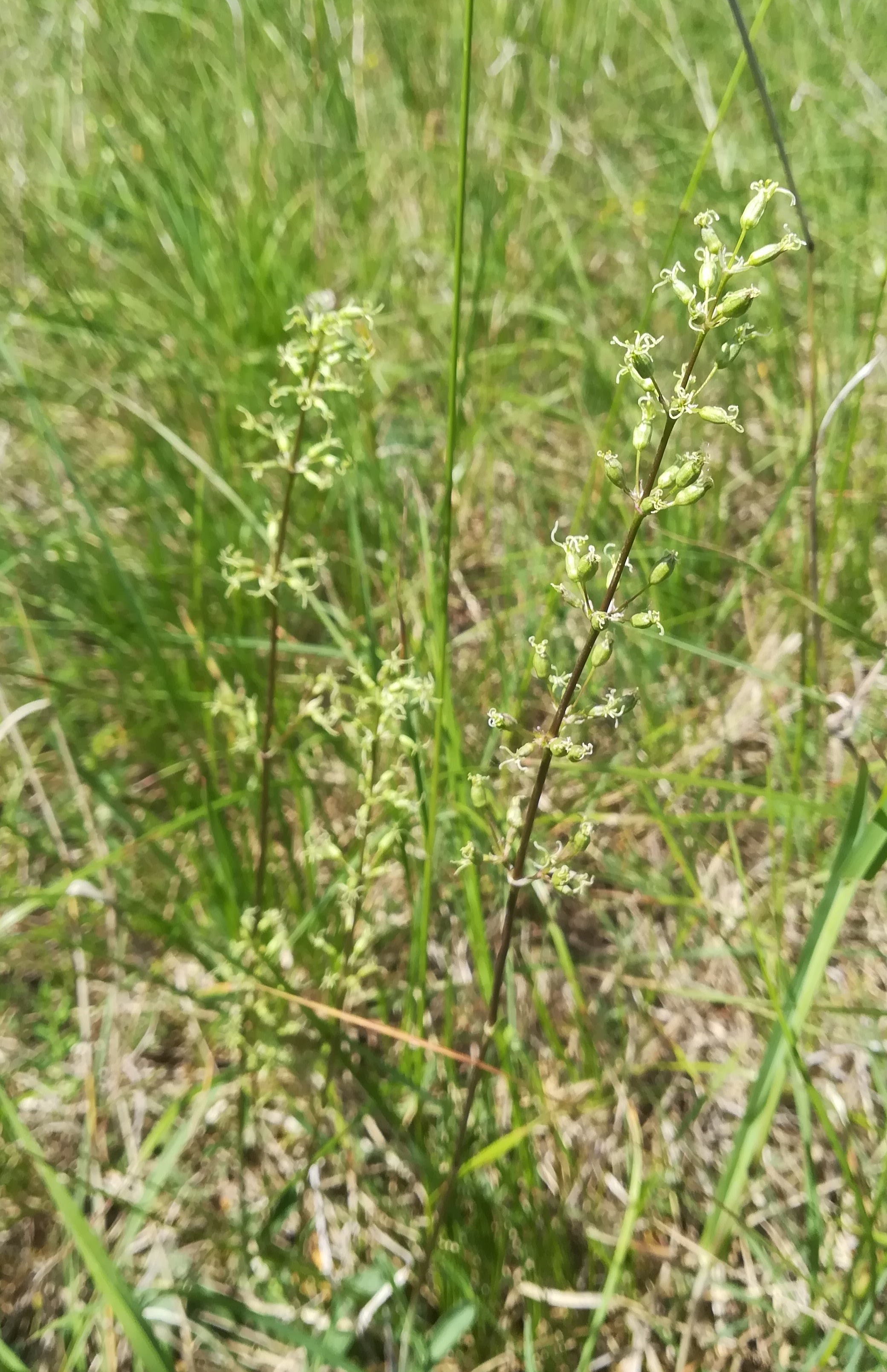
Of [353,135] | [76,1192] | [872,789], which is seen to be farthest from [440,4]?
[76,1192]

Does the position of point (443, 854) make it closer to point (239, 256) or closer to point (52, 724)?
point (52, 724)

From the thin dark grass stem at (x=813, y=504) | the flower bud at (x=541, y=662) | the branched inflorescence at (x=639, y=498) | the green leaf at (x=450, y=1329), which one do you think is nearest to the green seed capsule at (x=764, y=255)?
the branched inflorescence at (x=639, y=498)

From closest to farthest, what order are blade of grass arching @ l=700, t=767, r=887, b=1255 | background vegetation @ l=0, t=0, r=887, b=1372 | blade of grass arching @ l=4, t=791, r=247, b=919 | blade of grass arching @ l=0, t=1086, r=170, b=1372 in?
blade of grass arching @ l=0, t=1086, r=170, b=1372 < blade of grass arching @ l=700, t=767, r=887, b=1255 < background vegetation @ l=0, t=0, r=887, b=1372 < blade of grass arching @ l=4, t=791, r=247, b=919

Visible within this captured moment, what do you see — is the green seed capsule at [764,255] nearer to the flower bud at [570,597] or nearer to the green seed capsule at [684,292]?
the green seed capsule at [684,292]

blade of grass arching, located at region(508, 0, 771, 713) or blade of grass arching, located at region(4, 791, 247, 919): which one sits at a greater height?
blade of grass arching, located at region(508, 0, 771, 713)

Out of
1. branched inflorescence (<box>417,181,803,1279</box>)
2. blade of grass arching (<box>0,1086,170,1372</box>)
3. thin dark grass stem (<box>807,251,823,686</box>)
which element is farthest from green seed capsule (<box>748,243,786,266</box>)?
blade of grass arching (<box>0,1086,170,1372</box>)

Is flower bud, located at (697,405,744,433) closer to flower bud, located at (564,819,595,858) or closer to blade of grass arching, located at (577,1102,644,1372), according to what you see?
flower bud, located at (564,819,595,858)
